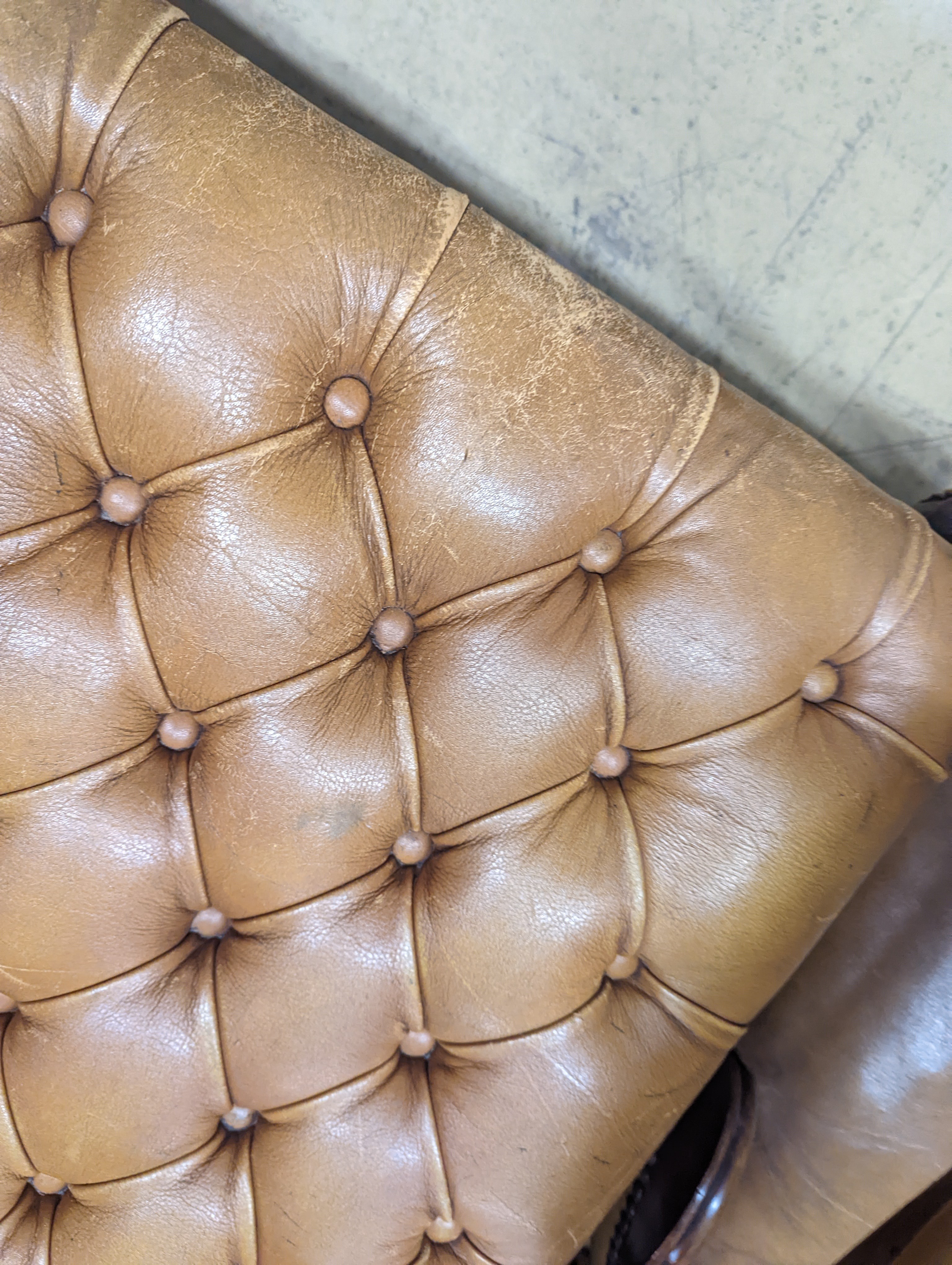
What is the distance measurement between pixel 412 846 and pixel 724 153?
1.23ft

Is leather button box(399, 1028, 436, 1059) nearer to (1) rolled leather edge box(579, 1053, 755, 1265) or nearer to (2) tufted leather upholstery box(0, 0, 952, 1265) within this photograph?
(2) tufted leather upholstery box(0, 0, 952, 1265)

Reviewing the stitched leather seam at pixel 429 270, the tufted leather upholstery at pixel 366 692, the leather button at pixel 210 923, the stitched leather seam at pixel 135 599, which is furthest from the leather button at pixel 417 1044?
the stitched leather seam at pixel 429 270

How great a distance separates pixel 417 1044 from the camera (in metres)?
0.41

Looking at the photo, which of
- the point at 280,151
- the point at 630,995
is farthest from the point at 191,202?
the point at 630,995

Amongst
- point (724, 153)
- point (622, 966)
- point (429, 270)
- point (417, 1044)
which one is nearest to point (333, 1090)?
point (417, 1044)

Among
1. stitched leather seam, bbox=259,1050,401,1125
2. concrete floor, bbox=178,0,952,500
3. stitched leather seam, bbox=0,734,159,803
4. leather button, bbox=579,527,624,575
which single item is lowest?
stitched leather seam, bbox=259,1050,401,1125

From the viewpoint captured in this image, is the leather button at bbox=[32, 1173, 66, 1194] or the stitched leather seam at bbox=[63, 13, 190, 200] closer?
the stitched leather seam at bbox=[63, 13, 190, 200]

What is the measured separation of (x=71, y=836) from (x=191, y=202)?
0.29 metres

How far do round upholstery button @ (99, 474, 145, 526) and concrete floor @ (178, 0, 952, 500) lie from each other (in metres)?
0.26

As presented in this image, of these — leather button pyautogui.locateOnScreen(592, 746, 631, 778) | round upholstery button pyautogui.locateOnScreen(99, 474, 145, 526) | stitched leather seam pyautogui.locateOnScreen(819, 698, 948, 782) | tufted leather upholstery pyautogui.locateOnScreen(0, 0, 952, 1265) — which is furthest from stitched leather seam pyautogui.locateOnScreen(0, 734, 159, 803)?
stitched leather seam pyautogui.locateOnScreen(819, 698, 948, 782)

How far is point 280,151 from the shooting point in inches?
12.8

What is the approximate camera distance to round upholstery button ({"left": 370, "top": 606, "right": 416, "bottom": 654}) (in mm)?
365

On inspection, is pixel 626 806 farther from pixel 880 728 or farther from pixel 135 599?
pixel 135 599

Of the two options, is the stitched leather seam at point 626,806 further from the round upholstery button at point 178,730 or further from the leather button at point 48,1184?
the leather button at point 48,1184
